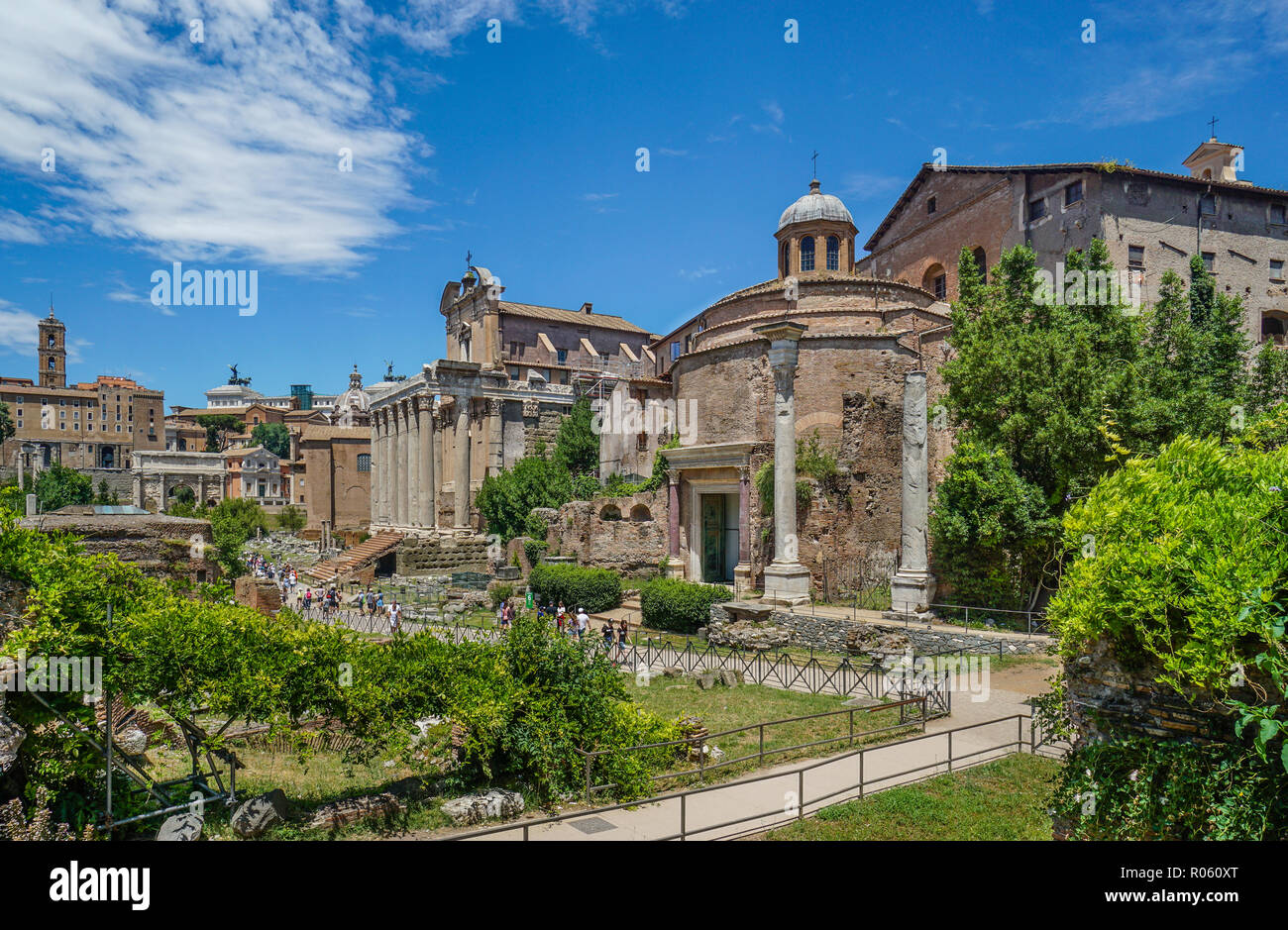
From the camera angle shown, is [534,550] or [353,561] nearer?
[534,550]

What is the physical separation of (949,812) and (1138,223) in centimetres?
2869

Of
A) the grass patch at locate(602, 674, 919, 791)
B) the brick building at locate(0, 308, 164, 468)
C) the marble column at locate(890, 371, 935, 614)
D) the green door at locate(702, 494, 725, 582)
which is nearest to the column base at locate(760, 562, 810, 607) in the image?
the marble column at locate(890, 371, 935, 614)

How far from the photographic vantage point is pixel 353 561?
3962 centimetres

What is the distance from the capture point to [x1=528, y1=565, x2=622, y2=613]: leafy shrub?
93.7ft

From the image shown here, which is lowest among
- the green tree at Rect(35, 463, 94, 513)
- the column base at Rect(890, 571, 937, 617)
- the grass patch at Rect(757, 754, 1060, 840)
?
the grass patch at Rect(757, 754, 1060, 840)

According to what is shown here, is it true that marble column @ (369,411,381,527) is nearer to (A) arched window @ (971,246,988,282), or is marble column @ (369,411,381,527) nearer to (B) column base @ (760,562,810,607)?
(B) column base @ (760,562,810,607)

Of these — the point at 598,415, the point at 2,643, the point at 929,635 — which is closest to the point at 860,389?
the point at 929,635

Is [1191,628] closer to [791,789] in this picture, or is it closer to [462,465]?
[791,789]

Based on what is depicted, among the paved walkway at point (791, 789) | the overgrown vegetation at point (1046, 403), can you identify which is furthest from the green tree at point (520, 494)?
the paved walkway at point (791, 789)

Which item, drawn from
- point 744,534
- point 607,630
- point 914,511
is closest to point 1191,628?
point 914,511

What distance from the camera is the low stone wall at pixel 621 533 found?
31516mm

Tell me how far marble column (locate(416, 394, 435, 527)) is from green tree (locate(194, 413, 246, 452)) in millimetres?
70877

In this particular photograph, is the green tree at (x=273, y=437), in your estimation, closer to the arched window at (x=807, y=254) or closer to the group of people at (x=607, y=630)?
the arched window at (x=807, y=254)
